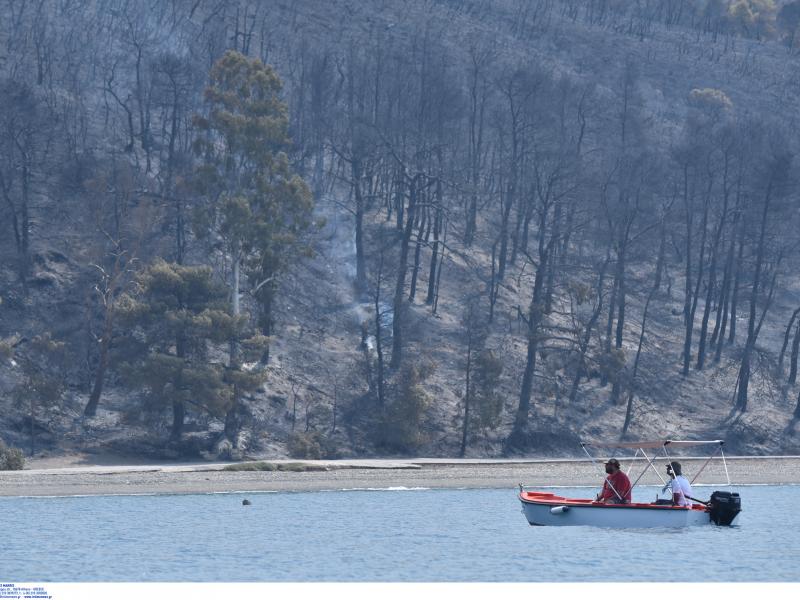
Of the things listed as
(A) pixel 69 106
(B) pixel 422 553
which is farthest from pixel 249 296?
(B) pixel 422 553

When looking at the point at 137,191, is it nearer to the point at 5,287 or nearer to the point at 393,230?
the point at 5,287

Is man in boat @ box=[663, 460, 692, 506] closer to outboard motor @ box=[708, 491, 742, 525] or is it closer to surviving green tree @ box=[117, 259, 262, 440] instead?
outboard motor @ box=[708, 491, 742, 525]

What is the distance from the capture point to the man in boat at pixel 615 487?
34688mm

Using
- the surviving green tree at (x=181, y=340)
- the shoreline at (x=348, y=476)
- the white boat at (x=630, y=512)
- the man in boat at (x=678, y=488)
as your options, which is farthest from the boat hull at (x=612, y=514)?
the surviving green tree at (x=181, y=340)

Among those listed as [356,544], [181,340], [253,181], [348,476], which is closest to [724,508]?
[356,544]

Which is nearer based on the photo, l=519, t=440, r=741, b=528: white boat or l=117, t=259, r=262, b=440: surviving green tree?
l=519, t=440, r=741, b=528: white boat

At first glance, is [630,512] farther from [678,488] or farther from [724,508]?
[724,508]

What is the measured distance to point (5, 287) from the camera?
61.6 m

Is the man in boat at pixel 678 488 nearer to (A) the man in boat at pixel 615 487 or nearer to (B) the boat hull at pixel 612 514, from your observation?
(B) the boat hull at pixel 612 514

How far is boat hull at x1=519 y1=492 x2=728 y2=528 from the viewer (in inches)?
1358

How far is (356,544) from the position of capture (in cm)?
3191

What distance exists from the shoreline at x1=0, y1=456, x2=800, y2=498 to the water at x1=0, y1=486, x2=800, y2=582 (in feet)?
7.80

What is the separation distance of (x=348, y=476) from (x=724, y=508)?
59.5 ft

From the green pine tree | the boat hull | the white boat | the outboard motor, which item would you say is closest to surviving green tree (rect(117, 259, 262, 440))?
the green pine tree
